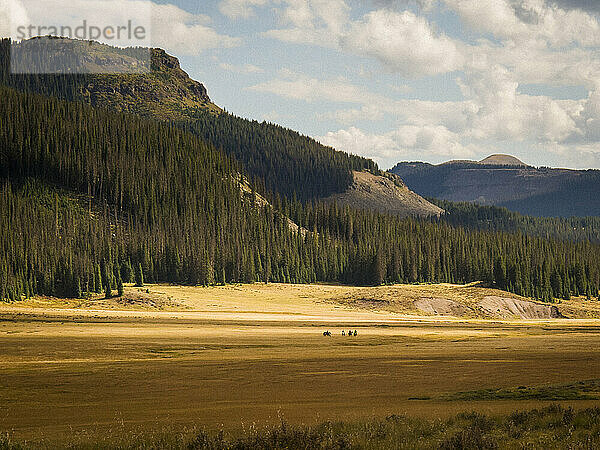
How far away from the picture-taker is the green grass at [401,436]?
19469 millimetres

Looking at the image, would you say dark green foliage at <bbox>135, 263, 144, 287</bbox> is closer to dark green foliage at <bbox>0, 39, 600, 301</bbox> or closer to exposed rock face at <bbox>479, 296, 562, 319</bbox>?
dark green foliage at <bbox>0, 39, 600, 301</bbox>

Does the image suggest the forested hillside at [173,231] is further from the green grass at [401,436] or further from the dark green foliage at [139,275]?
the green grass at [401,436]

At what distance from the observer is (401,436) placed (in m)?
20.8

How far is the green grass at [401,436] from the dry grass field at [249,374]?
1870 mm

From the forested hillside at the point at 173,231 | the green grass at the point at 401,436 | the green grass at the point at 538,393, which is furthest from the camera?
Answer: the forested hillside at the point at 173,231

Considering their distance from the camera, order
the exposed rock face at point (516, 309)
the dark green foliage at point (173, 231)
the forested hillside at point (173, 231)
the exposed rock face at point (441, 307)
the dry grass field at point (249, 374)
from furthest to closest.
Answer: the forested hillside at point (173, 231)
the dark green foliage at point (173, 231)
the exposed rock face at point (516, 309)
the exposed rock face at point (441, 307)
the dry grass field at point (249, 374)

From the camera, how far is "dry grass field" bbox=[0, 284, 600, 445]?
1005 inches

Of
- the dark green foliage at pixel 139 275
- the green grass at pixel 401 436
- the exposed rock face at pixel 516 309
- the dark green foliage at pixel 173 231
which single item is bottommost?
the exposed rock face at pixel 516 309

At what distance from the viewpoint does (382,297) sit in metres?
113

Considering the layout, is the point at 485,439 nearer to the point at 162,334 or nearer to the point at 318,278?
the point at 162,334

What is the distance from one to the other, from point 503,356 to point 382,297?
67900mm

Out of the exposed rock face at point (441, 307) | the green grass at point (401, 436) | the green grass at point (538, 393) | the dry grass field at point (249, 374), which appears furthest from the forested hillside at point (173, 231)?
the green grass at point (401, 436)

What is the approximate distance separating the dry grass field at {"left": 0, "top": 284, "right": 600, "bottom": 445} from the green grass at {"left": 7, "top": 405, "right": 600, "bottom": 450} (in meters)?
1.87

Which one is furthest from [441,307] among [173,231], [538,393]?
[538,393]
